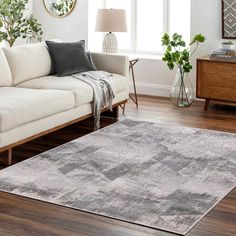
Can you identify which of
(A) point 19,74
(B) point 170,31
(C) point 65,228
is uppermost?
(B) point 170,31

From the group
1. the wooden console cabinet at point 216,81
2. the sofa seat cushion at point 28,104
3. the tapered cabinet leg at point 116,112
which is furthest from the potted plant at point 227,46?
the sofa seat cushion at point 28,104

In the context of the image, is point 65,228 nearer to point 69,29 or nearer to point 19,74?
point 19,74

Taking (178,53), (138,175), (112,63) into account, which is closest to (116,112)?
(112,63)

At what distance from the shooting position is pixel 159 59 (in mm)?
7488

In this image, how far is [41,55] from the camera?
19.9 ft

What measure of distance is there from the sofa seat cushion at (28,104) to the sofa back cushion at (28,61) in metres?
0.34

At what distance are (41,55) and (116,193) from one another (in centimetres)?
248

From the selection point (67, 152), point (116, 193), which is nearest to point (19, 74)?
point (67, 152)

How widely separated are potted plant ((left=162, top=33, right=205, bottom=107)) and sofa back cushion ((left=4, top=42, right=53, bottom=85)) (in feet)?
5.00

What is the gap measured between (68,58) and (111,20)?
3.05 feet

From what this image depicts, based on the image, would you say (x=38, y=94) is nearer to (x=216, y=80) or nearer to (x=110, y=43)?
(x=110, y=43)

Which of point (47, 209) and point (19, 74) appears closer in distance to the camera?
point (47, 209)

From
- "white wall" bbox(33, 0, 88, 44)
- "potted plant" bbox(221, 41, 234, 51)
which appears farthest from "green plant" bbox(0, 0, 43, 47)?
"potted plant" bbox(221, 41, 234, 51)

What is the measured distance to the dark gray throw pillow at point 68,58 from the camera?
6.05 meters
